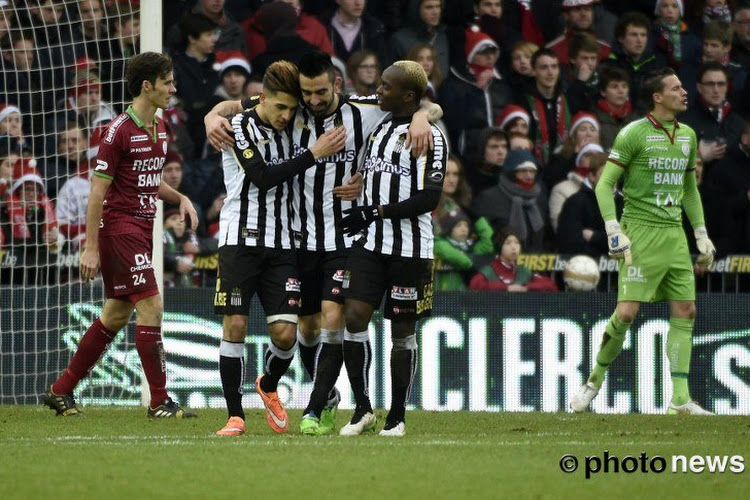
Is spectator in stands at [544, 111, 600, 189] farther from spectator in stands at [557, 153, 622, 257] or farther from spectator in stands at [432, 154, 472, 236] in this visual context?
spectator in stands at [432, 154, 472, 236]

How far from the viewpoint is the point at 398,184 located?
7.87m

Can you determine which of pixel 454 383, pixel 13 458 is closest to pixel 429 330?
pixel 454 383

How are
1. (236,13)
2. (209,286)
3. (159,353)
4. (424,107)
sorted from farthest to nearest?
(236,13) → (209,286) → (159,353) → (424,107)

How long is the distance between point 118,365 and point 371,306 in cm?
441

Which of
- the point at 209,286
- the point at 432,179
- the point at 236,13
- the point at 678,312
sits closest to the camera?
the point at 432,179

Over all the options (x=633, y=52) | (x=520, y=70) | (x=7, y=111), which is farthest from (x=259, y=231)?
(x=633, y=52)

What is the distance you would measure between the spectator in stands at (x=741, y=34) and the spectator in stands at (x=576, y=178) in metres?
2.28

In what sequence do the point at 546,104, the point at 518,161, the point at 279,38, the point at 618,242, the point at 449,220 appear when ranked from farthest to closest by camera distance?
the point at 546,104 < the point at 279,38 < the point at 518,161 < the point at 449,220 < the point at 618,242

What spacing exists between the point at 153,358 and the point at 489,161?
17.3ft

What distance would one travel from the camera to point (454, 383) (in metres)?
12.1

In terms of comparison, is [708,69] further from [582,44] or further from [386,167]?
[386,167]

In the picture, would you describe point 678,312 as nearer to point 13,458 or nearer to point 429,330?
point 429,330

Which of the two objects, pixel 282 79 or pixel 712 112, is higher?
pixel 712 112

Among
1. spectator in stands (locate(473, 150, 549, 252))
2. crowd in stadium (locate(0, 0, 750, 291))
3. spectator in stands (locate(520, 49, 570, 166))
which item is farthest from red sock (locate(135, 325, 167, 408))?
spectator in stands (locate(520, 49, 570, 166))
